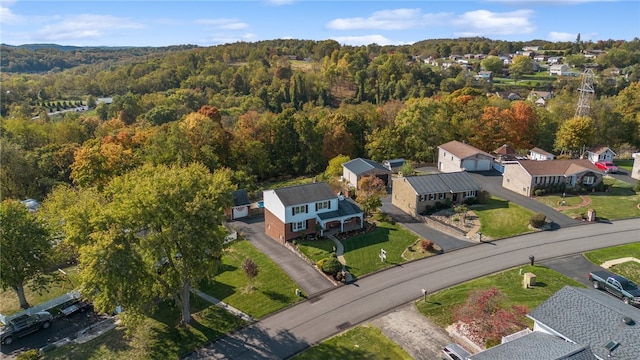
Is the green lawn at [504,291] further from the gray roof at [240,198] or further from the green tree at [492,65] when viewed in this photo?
the green tree at [492,65]

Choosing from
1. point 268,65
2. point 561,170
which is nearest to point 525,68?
point 268,65

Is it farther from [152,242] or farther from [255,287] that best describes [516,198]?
[152,242]

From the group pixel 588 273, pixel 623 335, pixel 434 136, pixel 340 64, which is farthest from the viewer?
pixel 340 64

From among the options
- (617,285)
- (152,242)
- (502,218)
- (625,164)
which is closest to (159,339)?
(152,242)

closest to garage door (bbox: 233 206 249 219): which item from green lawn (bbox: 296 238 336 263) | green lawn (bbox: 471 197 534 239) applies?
green lawn (bbox: 296 238 336 263)

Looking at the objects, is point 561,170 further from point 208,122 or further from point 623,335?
point 208,122

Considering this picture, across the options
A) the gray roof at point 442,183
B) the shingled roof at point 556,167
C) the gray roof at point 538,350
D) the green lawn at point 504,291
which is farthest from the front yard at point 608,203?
the gray roof at point 538,350

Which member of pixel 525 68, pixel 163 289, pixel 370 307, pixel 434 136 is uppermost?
pixel 525 68
